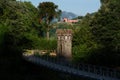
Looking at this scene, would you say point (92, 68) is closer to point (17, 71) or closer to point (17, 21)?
point (17, 71)

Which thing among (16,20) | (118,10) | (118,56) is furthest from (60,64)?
(16,20)

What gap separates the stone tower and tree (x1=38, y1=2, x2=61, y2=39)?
2166cm

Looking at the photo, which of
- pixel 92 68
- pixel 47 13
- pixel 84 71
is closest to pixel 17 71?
pixel 84 71

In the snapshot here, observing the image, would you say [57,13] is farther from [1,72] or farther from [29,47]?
[1,72]

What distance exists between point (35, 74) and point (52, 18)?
1505 inches

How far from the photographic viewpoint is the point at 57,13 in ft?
189

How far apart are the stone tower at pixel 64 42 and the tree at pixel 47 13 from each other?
21.7 m

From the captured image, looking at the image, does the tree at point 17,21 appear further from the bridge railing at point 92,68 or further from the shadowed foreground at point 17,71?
the shadowed foreground at point 17,71

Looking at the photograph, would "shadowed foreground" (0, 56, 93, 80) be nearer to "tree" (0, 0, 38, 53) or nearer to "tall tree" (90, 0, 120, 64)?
"tall tree" (90, 0, 120, 64)

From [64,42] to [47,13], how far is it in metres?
22.4

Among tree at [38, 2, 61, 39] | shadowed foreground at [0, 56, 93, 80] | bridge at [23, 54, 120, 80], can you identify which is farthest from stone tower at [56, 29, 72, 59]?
tree at [38, 2, 61, 39]

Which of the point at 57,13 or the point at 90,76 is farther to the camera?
the point at 57,13

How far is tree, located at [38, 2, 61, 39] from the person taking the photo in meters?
56.1

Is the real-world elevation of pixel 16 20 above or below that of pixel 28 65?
above
